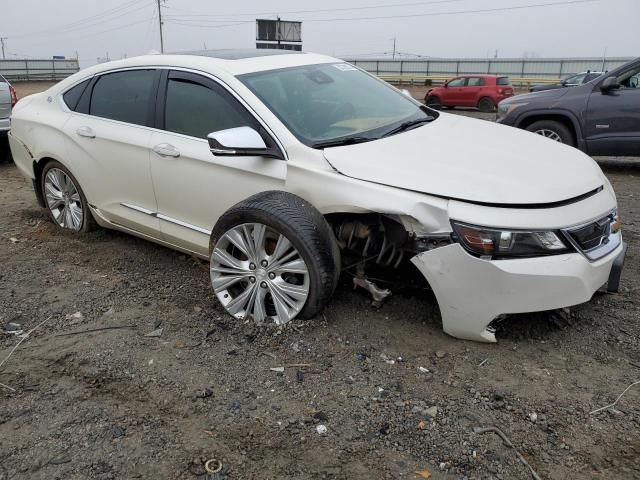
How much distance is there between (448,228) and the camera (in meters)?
2.92

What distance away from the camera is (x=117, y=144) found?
4.29 meters

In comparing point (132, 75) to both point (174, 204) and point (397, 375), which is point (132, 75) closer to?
point (174, 204)

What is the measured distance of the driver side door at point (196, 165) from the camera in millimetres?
3590

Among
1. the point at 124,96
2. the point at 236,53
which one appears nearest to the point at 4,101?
the point at 124,96

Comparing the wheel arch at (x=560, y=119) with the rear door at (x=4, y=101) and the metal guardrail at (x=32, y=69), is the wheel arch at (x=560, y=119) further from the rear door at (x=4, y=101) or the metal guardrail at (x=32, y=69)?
the metal guardrail at (x=32, y=69)

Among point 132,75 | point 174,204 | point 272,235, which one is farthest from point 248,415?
point 132,75

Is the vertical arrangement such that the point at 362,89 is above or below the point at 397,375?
above

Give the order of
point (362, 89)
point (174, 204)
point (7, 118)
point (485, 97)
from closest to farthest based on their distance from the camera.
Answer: point (174, 204), point (362, 89), point (7, 118), point (485, 97)

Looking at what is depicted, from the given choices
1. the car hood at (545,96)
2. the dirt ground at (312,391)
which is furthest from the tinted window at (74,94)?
the car hood at (545,96)

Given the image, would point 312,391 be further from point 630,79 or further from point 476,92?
point 476,92

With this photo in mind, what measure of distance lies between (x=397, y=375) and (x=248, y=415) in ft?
2.61

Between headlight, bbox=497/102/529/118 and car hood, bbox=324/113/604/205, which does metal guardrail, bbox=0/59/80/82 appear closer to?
headlight, bbox=497/102/529/118

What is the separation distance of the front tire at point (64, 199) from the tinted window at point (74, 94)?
0.52m

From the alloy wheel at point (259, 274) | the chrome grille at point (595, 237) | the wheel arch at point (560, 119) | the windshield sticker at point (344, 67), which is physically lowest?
the alloy wheel at point (259, 274)
